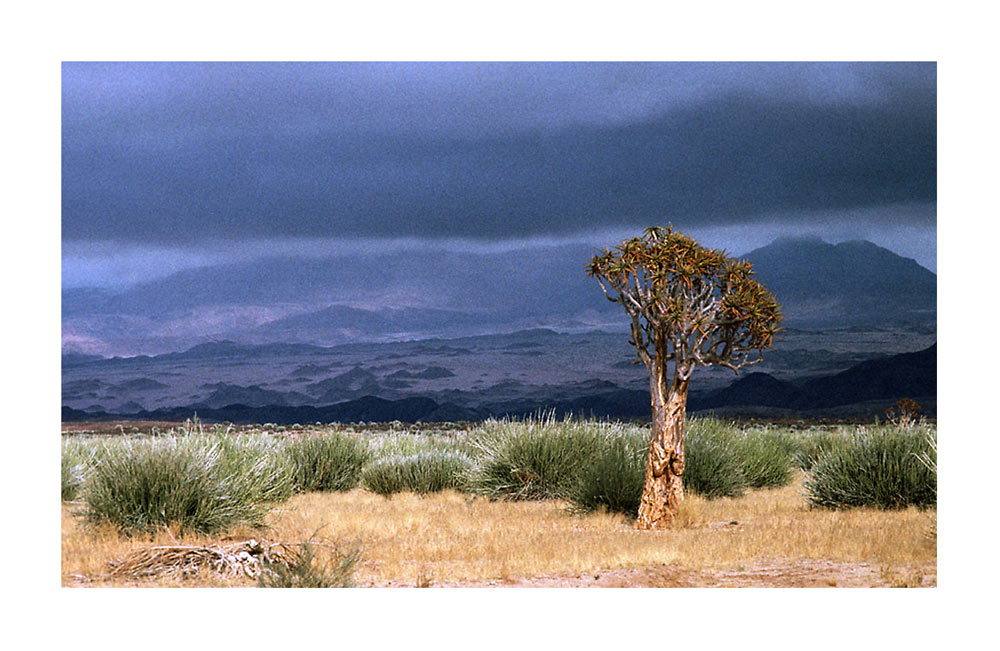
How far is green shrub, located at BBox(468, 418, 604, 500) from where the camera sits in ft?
28.2

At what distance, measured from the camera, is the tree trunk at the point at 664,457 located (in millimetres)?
6410

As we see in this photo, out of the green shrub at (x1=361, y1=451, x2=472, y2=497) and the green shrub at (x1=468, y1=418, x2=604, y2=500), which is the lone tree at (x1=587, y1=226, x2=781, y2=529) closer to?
the green shrub at (x1=468, y1=418, x2=604, y2=500)

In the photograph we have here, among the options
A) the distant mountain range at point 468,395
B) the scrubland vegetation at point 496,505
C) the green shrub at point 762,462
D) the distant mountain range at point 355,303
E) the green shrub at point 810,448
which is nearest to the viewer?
the scrubland vegetation at point 496,505

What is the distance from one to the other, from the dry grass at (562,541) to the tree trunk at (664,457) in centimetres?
15

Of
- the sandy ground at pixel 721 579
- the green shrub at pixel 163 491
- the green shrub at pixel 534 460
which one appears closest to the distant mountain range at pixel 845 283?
the green shrub at pixel 534 460

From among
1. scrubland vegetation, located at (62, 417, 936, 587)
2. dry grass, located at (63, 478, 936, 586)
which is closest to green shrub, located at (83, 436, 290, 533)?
scrubland vegetation, located at (62, 417, 936, 587)

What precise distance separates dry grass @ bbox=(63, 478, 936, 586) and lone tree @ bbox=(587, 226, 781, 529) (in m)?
0.45

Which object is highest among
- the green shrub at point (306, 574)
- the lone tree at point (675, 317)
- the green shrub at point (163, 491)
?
the lone tree at point (675, 317)

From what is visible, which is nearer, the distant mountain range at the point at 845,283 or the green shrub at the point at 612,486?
the green shrub at the point at 612,486

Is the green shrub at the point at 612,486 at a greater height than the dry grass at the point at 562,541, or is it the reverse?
the green shrub at the point at 612,486

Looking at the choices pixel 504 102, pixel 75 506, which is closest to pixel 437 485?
pixel 75 506

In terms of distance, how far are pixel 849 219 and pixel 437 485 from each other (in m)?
7.70

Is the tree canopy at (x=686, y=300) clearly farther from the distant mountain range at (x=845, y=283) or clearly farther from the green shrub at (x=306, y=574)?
the distant mountain range at (x=845, y=283)
